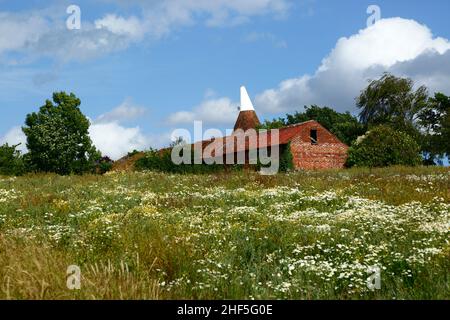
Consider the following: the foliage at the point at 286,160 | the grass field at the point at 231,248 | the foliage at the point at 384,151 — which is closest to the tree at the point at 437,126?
the foliage at the point at 384,151

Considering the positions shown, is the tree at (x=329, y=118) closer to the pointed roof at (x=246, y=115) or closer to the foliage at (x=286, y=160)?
the pointed roof at (x=246, y=115)

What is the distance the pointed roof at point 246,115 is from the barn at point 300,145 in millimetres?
1871

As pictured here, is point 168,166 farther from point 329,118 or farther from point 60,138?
point 329,118

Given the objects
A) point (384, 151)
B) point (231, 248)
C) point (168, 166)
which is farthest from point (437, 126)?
point (231, 248)

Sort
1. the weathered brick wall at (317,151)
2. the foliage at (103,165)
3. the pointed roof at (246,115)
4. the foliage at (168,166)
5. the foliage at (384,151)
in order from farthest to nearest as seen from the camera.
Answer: the pointed roof at (246,115) → the foliage at (103,165) → the weathered brick wall at (317,151) → the foliage at (384,151) → the foliage at (168,166)

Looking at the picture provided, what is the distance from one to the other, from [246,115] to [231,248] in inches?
1815

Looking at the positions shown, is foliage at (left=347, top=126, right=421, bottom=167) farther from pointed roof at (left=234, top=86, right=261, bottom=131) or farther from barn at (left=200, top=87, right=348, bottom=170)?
pointed roof at (left=234, top=86, right=261, bottom=131)

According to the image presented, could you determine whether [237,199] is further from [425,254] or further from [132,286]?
[132,286]

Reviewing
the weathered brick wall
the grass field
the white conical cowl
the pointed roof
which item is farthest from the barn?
the grass field

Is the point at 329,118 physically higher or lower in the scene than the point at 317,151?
higher

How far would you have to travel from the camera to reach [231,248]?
8.25 meters

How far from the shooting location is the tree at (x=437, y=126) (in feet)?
200
